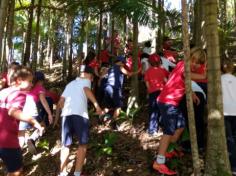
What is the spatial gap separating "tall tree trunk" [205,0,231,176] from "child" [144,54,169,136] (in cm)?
255

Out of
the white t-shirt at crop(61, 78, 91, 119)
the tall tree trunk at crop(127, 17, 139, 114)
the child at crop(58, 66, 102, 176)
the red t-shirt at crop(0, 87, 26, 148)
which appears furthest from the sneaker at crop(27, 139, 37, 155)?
the red t-shirt at crop(0, 87, 26, 148)

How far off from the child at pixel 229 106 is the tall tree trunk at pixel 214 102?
62 centimetres

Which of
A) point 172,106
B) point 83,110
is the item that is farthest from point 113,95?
point 172,106

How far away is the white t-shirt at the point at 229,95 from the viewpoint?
5.51 metres

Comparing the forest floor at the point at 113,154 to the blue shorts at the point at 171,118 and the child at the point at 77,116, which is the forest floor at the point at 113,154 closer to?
the blue shorts at the point at 171,118

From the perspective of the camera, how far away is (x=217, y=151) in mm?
4898

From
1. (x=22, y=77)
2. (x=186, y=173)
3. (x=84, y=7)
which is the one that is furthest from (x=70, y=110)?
(x=84, y=7)

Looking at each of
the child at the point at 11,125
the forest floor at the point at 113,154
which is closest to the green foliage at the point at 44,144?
the forest floor at the point at 113,154

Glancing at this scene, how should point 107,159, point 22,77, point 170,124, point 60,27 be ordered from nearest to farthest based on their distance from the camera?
point 22,77 < point 170,124 < point 107,159 < point 60,27

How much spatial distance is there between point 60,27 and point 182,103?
19034 mm

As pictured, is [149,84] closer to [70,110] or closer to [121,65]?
[121,65]

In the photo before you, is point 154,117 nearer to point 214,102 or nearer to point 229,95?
point 229,95

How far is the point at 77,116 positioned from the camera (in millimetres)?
5895

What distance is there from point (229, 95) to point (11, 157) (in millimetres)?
3120
